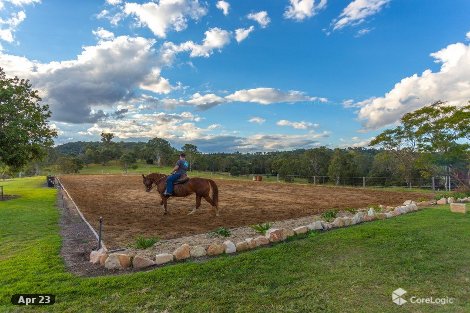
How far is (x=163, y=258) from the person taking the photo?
19.9ft

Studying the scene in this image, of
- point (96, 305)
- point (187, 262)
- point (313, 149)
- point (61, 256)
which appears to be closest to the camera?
point (96, 305)

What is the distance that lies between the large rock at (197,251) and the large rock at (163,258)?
436 mm

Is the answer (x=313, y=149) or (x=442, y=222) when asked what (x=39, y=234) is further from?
(x=313, y=149)

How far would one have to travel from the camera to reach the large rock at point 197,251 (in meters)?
6.41

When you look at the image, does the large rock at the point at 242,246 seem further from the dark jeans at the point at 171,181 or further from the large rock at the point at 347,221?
the dark jeans at the point at 171,181

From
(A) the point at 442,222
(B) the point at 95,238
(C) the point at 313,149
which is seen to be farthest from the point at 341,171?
(B) the point at 95,238

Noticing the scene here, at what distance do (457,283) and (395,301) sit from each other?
4.36 feet

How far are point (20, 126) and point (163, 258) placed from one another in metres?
16.7

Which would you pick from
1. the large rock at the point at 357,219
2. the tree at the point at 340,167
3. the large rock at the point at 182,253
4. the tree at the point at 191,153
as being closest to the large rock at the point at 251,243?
the large rock at the point at 182,253

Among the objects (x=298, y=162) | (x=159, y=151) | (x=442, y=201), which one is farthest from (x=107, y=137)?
(x=442, y=201)

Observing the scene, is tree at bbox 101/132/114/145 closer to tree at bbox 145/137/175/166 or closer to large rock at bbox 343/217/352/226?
tree at bbox 145/137/175/166

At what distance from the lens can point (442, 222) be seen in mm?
8867

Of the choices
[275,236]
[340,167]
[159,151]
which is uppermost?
[159,151]

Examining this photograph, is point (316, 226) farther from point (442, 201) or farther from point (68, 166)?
point (68, 166)
